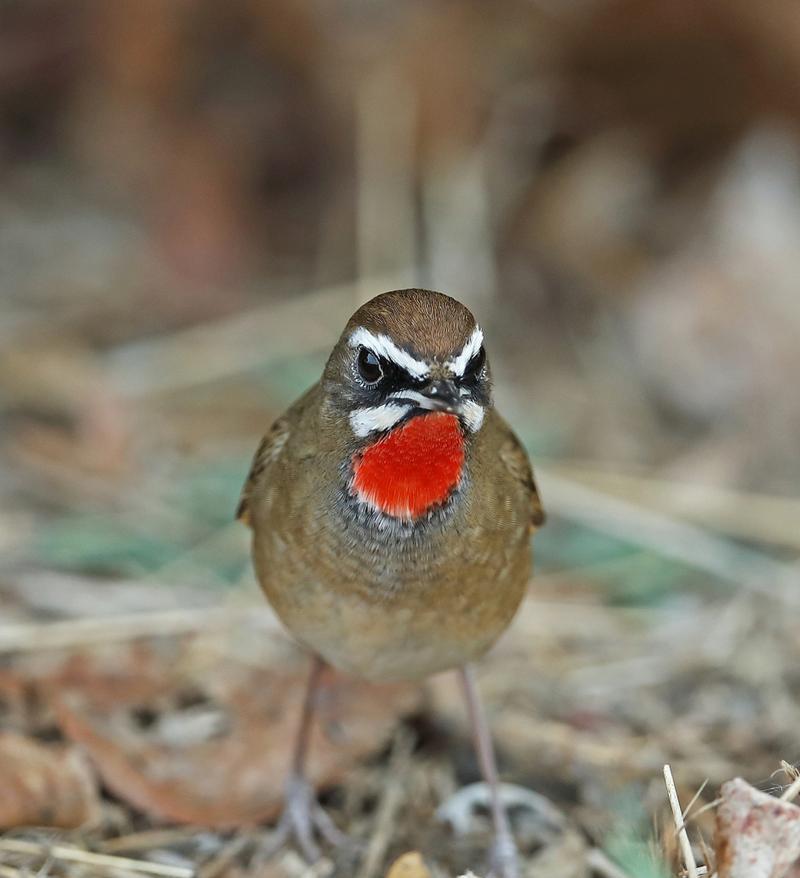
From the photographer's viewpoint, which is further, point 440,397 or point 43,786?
point 43,786

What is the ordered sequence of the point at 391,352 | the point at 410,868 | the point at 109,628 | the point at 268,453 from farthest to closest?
the point at 109,628 → the point at 268,453 → the point at 410,868 → the point at 391,352

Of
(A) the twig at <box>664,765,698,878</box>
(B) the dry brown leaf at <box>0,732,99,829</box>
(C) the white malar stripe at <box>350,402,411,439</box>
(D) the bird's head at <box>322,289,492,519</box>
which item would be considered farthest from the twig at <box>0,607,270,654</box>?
(A) the twig at <box>664,765,698,878</box>

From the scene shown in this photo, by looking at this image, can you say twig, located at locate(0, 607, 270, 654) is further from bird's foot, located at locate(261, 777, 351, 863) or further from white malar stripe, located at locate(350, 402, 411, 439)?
white malar stripe, located at locate(350, 402, 411, 439)

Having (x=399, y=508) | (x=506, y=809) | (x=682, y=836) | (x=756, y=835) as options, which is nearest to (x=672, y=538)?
(x=506, y=809)

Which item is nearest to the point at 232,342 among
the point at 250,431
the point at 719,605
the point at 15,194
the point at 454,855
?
the point at 250,431

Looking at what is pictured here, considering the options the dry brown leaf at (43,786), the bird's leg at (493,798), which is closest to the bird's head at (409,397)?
the bird's leg at (493,798)

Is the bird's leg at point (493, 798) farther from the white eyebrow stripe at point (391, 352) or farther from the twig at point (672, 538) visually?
the twig at point (672, 538)

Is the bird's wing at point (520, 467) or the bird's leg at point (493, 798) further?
the bird's leg at point (493, 798)

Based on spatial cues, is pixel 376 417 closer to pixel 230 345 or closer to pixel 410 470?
pixel 410 470
